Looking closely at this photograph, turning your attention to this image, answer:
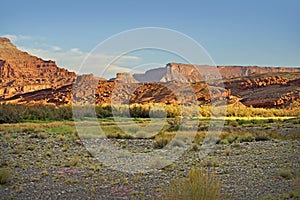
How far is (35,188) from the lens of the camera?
37.6 feet

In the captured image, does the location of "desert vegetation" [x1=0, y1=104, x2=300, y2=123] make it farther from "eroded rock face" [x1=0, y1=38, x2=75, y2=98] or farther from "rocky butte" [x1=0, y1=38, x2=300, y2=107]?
"eroded rock face" [x1=0, y1=38, x2=75, y2=98]

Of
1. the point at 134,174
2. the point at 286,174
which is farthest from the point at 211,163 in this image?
the point at 286,174

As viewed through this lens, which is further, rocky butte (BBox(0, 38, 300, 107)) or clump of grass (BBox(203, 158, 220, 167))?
rocky butte (BBox(0, 38, 300, 107))

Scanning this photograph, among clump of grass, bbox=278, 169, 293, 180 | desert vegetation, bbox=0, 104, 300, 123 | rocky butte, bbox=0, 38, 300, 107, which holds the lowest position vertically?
clump of grass, bbox=278, 169, 293, 180

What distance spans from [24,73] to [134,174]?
13229 centimetres

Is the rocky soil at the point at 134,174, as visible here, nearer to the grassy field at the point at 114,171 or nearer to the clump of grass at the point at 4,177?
the grassy field at the point at 114,171

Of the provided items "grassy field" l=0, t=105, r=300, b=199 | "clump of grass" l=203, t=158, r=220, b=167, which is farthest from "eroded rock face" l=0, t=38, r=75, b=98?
"clump of grass" l=203, t=158, r=220, b=167

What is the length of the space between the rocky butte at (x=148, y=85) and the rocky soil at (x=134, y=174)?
3.69 metres

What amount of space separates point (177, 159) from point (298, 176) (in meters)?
5.98

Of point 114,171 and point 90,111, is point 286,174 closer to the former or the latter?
point 114,171

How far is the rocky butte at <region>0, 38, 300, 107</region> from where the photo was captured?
86.3ft

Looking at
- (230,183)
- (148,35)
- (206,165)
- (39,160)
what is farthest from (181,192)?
(39,160)

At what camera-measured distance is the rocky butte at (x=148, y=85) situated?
26.3 m

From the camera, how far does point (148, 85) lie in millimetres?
49375
